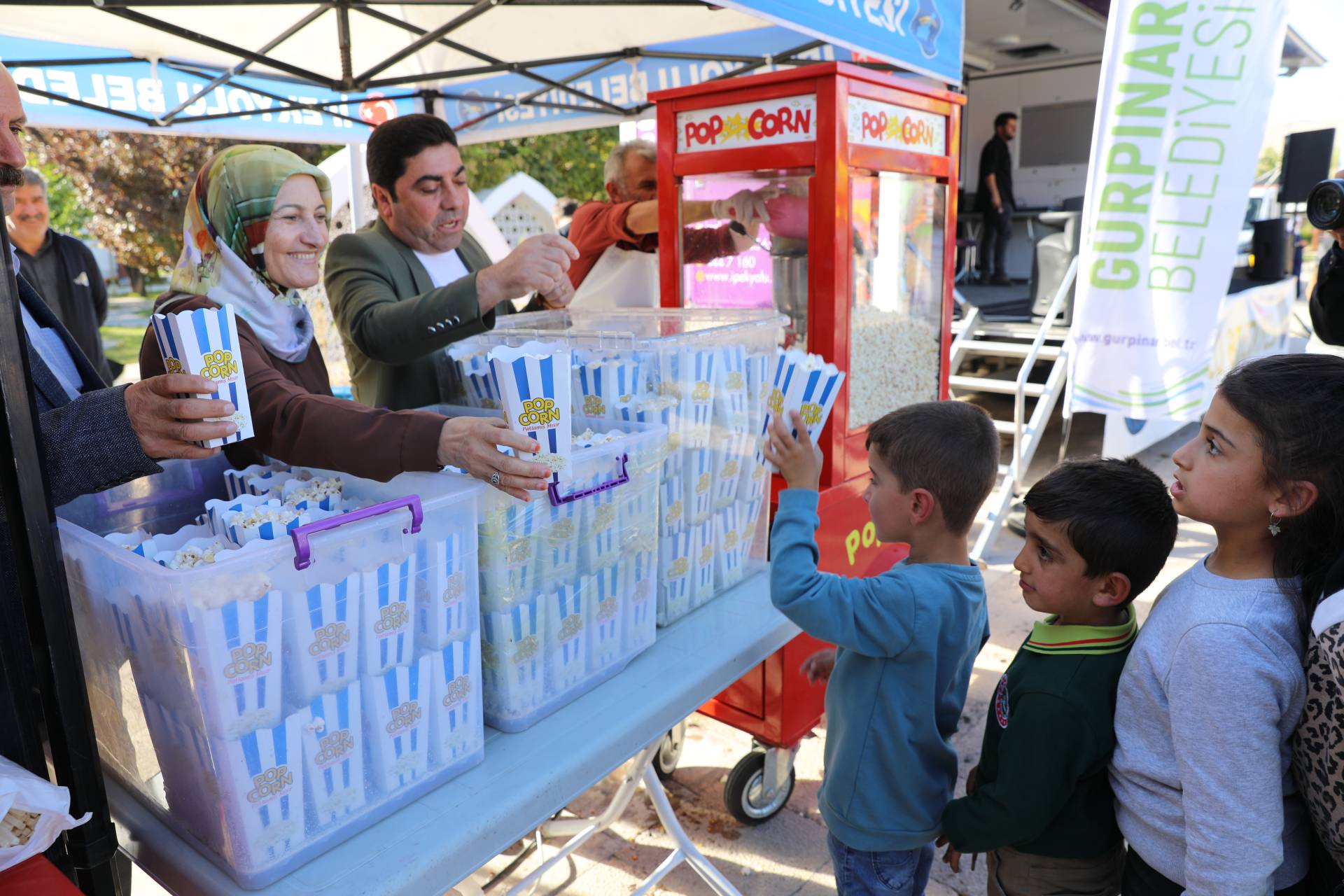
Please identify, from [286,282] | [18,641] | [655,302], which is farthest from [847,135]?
[18,641]

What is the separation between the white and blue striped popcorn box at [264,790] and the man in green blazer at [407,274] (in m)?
0.85

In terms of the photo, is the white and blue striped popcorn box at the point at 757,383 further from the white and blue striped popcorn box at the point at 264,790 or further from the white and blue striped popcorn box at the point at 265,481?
the white and blue striped popcorn box at the point at 264,790

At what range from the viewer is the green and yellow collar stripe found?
1.27m

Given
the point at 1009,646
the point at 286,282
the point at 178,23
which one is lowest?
the point at 1009,646

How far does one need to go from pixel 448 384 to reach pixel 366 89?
4291 mm

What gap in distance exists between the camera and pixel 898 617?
138cm

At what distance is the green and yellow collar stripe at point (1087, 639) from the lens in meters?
1.27

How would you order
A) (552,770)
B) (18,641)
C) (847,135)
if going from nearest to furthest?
(18,641) < (552,770) < (847,135)

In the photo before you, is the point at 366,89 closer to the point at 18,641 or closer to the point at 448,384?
the point at 448,384

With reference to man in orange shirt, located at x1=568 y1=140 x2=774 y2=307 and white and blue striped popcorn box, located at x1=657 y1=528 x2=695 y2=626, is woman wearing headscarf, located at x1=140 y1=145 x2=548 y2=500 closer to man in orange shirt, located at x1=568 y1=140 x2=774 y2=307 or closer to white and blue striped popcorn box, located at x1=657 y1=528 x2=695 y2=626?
white and blue striped popcorn box, located at x1=657 y1=528 x2=695 y2=626

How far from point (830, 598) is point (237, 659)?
0.85 metres

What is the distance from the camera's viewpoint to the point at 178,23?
458 centimetres

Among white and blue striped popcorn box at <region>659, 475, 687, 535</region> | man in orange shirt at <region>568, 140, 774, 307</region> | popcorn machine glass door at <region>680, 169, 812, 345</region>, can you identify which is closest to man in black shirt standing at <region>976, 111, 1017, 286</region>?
man in orange shirt at <region>568, 140, 774, 307</region>

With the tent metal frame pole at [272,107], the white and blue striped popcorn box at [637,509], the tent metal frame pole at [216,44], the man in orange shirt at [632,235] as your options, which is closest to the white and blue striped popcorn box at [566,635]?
the white and blue striped popcorn box at [637,509]
